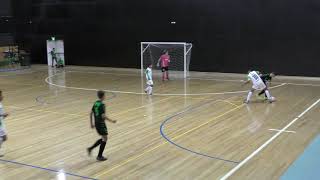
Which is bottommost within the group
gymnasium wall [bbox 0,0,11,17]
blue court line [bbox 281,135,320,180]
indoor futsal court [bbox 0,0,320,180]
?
blue court line [bbox 281,135,320,180]

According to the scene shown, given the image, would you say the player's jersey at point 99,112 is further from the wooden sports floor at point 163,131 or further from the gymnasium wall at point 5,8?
the gymnasium wall at point 5,8

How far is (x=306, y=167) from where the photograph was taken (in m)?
8.12

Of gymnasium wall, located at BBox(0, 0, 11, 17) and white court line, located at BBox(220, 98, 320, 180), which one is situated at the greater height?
gymnasium wall, located at BBox(0, 0, 11, 17)

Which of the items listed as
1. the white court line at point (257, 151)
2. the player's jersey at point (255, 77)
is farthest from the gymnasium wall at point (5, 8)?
the white court line at point (257, 151)

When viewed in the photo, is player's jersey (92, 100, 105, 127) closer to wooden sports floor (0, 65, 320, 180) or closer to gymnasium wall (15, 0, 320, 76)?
wooden sports floor (0, 65, 320, 180)

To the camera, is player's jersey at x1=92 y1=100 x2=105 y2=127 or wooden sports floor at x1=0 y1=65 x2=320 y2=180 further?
player's jersey at x1=92 y1=100 x2=105 y2=127

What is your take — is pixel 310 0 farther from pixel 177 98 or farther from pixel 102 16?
pixel 102 16

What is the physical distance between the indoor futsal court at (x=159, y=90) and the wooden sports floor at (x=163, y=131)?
0.15 ft

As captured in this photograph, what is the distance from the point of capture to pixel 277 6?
22.7 meters

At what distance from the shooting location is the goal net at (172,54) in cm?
2452

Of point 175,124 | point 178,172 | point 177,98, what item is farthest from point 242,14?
point 178,172

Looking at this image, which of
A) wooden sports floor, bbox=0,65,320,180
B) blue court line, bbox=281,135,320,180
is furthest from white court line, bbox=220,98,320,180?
blue court line, bbox=281,135,320,180

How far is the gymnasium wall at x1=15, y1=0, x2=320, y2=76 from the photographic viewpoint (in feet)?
73.8

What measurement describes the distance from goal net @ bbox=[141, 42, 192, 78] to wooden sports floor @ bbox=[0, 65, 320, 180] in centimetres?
417
